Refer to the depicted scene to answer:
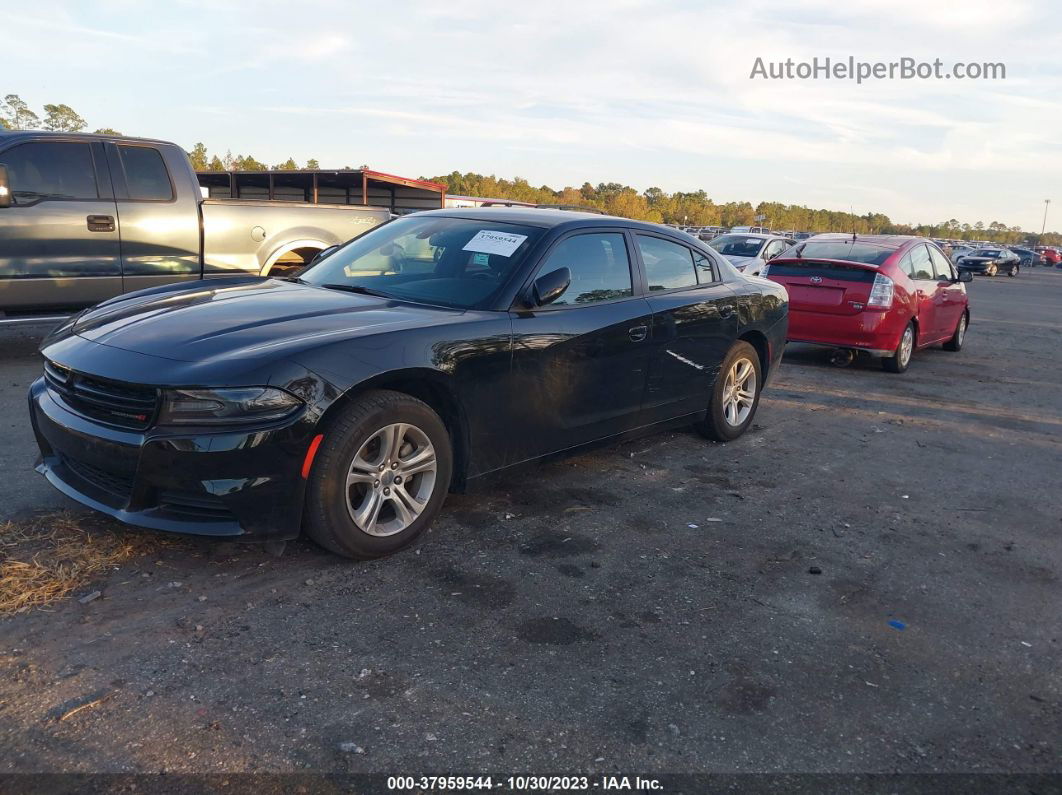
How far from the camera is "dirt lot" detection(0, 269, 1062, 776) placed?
8.61 feet

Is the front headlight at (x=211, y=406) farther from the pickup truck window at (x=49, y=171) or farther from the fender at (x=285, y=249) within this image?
the fender at (x=285, y=249)

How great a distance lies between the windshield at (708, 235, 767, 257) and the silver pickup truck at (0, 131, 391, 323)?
436 inches

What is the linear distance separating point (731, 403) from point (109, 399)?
14.1 feet

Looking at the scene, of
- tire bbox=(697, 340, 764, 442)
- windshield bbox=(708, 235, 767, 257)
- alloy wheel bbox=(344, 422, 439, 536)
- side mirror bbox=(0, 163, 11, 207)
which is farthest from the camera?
windshield bbox=(708, 235, 767, 257)

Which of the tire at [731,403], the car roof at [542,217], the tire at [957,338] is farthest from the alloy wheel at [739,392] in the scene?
the tire at [957,338]

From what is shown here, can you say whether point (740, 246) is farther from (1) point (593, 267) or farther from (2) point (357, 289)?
(2) point (357, 289)

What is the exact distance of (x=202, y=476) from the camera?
3336mm

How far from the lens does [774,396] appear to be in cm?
829

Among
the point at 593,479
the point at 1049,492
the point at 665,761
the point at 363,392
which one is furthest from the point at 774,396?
the point at 665,761

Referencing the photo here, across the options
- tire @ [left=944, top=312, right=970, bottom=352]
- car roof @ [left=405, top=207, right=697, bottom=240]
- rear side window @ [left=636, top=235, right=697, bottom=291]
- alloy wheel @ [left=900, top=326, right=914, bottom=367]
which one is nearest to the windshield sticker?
car roof @ [left=405, top=207, right=697, bottom=240]

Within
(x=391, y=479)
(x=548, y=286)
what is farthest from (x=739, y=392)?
(x=391, y=479)

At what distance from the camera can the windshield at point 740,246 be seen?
1770 cm

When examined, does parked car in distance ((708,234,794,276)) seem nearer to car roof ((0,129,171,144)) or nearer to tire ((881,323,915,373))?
tire ((881,323,915,373))

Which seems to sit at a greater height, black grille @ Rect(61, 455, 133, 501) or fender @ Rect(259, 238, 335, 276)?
fender @ Rect(259, 238, 335, 276)
